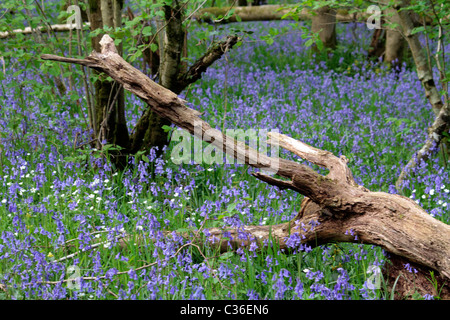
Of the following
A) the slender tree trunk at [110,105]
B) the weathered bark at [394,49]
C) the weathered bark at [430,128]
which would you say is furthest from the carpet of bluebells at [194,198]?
the weathered bark at [394,49]

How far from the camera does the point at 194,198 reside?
4.66 m

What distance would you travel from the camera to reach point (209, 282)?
328cm

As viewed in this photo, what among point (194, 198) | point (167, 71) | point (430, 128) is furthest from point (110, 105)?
point (430, 128)

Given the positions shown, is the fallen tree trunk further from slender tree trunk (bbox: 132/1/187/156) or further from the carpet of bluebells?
slender tree trunk (bbox: 132/1/187/156)

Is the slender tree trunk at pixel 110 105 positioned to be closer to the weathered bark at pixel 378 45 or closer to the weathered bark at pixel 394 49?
the weathered bark at pixel 394 49

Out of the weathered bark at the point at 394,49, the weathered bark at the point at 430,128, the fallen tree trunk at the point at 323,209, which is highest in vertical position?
the weathered bark at the point at 394,49

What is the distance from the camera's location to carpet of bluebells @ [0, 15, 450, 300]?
325 cm

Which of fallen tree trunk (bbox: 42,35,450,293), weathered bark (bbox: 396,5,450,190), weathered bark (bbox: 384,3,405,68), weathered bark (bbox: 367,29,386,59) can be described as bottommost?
fallen tree trunk (bbox: 42,35,450,293)

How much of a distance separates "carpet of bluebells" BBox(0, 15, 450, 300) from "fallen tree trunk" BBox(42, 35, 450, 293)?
0.50 feet

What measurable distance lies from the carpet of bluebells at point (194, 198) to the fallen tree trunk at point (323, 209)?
0.15 m

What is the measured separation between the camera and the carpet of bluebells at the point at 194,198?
10.7 feet

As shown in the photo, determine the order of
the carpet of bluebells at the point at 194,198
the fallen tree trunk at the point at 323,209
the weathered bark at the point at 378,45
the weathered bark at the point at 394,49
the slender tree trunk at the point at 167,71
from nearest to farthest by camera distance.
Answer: the fallen tree trunk at the point at 323,209 → the carpet of bluebells at the point at 194,198 → the slender tree trunk at the point at 167,71 → the weathered bark at the point at 394,49 → the weathered bark at the point at 378,45

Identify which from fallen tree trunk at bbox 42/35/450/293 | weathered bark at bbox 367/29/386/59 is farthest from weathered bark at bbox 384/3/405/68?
fallen tree trunk at bbox 42/35/450/293

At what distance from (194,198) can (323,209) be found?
1565mm
